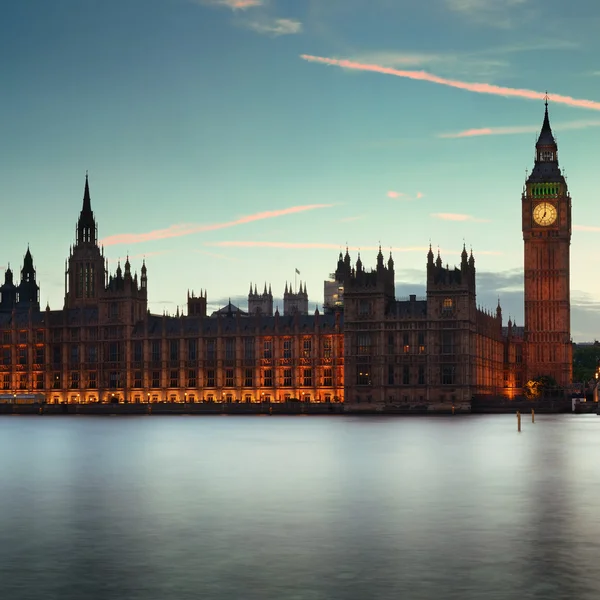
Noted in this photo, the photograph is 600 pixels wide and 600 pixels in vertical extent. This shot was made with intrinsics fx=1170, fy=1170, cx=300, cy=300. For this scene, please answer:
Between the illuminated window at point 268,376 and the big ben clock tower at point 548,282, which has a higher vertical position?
the big ben clock tower at point 548,282

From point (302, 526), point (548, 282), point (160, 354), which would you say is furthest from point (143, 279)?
point (302, 526)

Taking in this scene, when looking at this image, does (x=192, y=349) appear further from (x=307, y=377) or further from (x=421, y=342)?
(x=421, y=342)

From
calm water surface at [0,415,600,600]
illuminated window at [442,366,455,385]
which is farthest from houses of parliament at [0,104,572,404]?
calm water surface at [0,415,600,600]

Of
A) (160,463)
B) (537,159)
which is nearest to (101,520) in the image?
(160,463)

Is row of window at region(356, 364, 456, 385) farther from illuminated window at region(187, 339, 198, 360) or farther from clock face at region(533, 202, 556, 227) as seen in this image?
clock face at region(533, 202, 556, 227)

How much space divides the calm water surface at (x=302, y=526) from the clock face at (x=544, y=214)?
389ft

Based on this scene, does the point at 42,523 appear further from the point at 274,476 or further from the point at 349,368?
the point at 349,368

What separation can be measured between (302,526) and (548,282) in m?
149

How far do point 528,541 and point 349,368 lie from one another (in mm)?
129735

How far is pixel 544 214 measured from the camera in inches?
7008

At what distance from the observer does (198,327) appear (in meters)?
176

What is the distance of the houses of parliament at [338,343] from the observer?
512 feet

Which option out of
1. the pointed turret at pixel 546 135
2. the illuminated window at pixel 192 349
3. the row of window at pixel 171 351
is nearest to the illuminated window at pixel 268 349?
the row of window at pixel 171 351

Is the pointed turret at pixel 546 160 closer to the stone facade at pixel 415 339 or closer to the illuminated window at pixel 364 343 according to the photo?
the stone facade at pixel 415 339
